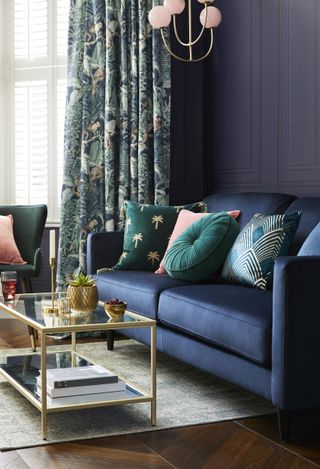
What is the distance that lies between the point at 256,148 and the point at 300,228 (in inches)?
49.3

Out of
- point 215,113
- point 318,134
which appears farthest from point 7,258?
point 318,134

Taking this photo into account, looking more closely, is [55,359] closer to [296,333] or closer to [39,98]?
[296,333]

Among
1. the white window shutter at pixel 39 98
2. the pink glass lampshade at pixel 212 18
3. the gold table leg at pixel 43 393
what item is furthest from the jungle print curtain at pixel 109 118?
the gold table leg at pixel 43 393

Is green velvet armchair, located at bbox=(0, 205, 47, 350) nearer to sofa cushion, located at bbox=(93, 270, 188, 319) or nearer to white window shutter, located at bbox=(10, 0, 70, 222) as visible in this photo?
white window shutter, located at bbox=(10, 0, 70, 222)

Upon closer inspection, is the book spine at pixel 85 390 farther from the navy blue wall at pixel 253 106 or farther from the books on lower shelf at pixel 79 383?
the navy blue wall at pixel 253 106

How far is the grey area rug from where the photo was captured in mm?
2990

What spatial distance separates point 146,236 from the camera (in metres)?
4.53

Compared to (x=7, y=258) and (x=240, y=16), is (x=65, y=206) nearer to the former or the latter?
(x=7, y=258)

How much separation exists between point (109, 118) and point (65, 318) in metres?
2.30

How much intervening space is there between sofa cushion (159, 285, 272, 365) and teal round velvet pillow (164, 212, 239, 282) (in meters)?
0.18

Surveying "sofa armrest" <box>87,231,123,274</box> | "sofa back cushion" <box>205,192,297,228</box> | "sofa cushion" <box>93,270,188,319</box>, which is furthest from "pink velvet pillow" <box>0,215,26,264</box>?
"sofa back cushion" <box>205,192,297,228</box>

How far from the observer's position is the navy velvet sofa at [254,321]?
2826 mm

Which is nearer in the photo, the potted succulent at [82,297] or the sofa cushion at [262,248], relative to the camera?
the potted succulent at [82,297]

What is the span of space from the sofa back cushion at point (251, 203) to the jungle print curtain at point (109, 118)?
0.79 meters
